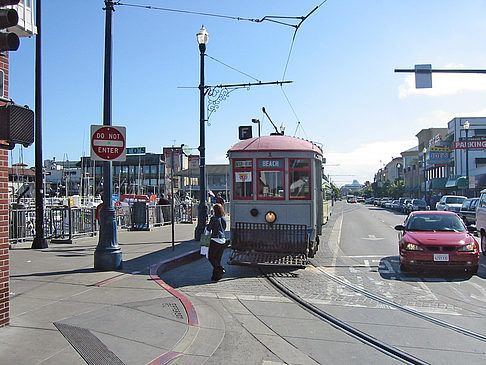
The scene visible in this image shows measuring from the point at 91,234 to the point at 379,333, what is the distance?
13.6 metres

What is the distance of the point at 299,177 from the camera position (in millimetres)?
11500

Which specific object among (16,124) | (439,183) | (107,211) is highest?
(439,183)

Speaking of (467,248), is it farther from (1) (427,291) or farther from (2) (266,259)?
(2) (266,259)

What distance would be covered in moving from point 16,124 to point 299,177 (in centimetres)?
785

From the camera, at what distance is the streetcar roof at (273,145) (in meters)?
11.5

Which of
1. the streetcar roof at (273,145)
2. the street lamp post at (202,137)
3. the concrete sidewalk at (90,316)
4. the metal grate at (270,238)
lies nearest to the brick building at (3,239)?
the concrete sidewalk at (90,316)

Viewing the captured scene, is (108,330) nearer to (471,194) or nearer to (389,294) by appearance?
(389,294)

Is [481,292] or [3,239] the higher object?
[3,239]

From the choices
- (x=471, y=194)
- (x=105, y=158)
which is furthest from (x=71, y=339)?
(x=471, y=194)

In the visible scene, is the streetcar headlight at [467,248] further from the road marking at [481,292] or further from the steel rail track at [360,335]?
the steel rail track at [360,335]

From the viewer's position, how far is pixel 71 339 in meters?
5.42

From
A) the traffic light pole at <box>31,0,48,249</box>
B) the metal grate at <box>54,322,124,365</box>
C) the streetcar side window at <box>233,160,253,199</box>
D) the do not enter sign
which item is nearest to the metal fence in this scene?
the traffic light pole at <box>31,0,48,249</box>

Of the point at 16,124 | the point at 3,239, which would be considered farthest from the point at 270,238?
the point at 16,124

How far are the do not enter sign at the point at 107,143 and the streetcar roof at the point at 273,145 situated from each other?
9.79ft
